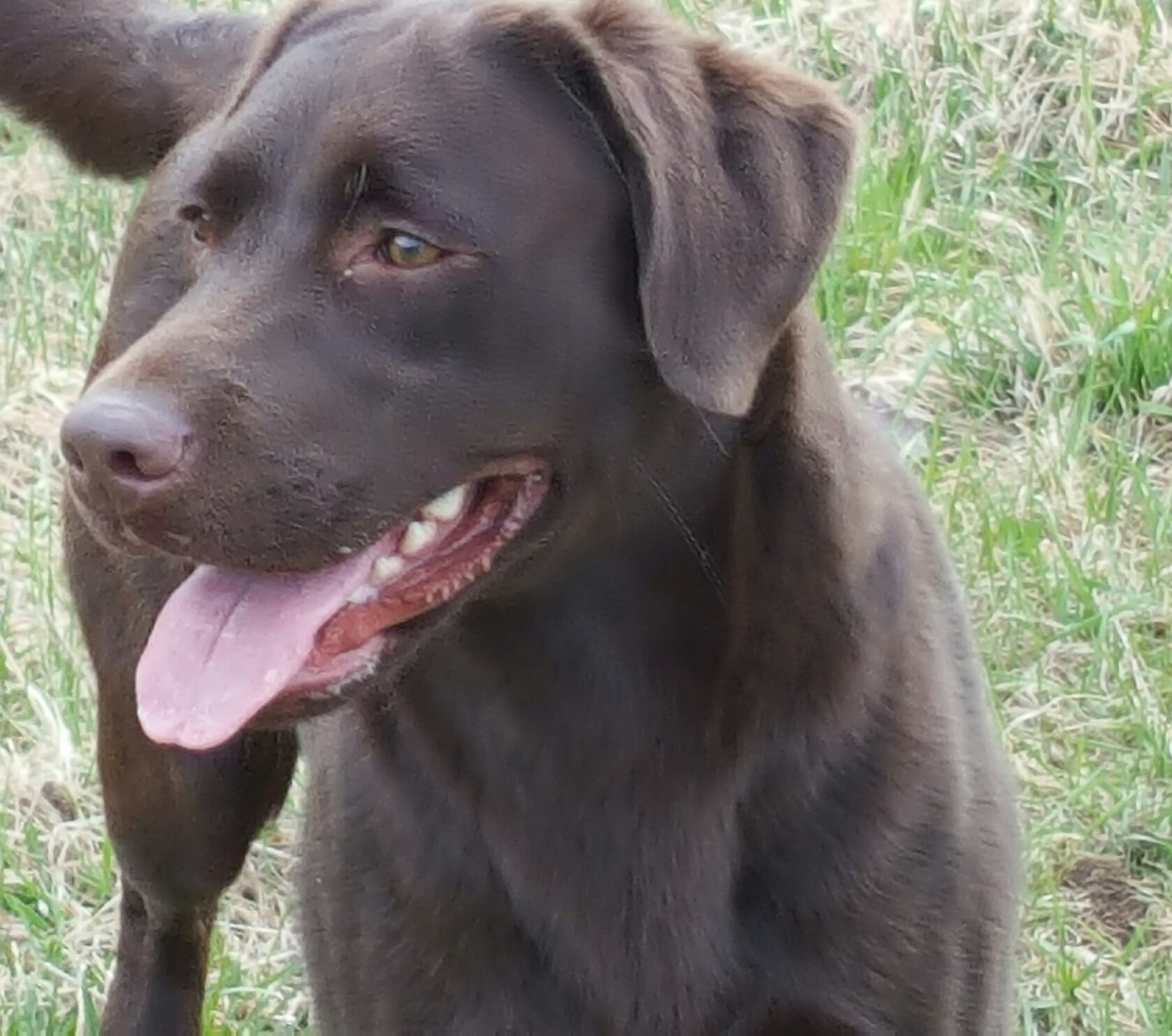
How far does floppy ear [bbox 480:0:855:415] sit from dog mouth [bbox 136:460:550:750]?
0.68 feet

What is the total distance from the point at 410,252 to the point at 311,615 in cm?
34

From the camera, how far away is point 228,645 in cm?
210

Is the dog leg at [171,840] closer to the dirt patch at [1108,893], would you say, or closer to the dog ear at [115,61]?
the dog ear at [115,61]

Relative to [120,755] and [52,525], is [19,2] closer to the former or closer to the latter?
[120,755]

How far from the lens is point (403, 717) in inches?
92.5

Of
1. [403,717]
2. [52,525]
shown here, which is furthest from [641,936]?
[52,525]

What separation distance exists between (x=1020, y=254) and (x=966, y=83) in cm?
60

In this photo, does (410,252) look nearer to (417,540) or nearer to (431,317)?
(431,317)

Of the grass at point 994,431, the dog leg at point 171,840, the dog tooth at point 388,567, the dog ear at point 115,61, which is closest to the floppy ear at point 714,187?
the dog tooth at point 388,567

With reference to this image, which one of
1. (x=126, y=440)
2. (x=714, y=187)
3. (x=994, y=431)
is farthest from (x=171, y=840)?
(x=994, y=431)

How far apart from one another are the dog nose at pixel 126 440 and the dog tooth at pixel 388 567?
255mm

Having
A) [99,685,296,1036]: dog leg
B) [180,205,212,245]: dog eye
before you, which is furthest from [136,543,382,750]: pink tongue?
[99,685,296,1036]: dog leg

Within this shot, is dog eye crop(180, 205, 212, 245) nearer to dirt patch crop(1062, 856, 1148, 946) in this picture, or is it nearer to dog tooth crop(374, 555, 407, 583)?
dog tooth crop(374, 555, 407, 583)

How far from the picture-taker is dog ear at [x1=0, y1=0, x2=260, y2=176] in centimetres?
281
